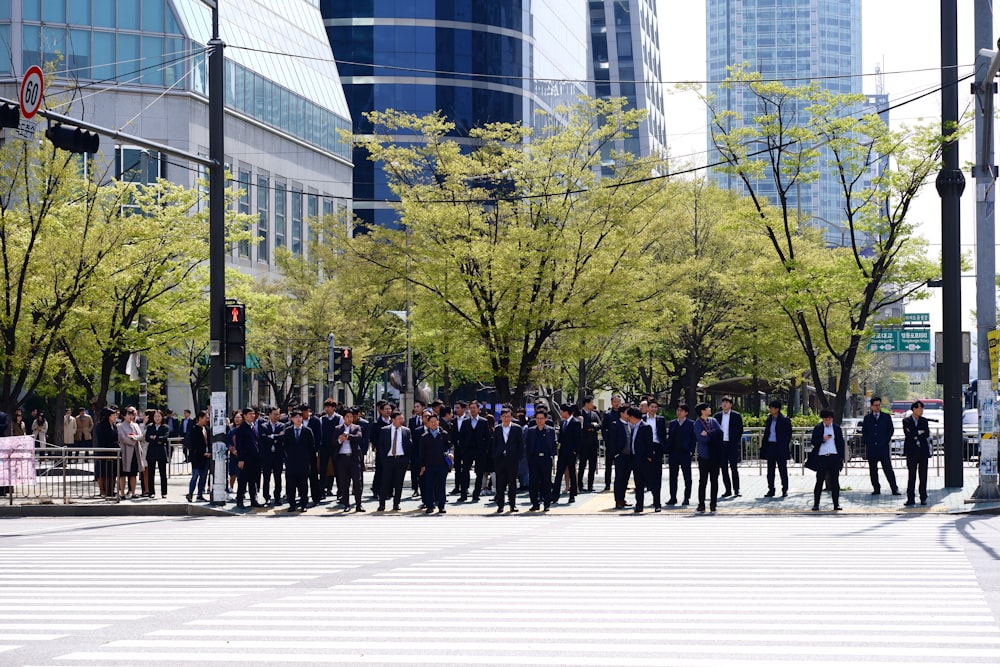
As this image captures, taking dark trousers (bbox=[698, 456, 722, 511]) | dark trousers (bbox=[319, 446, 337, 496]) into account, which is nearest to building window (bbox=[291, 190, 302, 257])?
dark trousers (bbox=[319, 446, 337, 496])

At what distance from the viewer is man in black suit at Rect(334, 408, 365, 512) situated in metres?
24.0

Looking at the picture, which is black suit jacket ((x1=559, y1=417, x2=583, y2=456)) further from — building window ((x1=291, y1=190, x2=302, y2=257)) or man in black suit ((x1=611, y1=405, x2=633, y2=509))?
building window ((x1=291, y1=190, x2=302, y2=257))

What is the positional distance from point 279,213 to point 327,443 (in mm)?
42285

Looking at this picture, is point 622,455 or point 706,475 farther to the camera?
point 622,455

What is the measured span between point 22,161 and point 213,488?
1152 centimetres

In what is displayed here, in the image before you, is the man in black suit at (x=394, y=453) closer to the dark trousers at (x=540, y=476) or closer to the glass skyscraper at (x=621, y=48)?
the dark trousers at (x=540, y=476)

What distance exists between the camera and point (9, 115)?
1758cm

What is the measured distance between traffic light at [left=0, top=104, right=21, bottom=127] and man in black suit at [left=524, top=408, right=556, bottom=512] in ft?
32.5

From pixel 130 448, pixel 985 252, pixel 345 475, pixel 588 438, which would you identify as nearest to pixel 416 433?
pixel 345 475

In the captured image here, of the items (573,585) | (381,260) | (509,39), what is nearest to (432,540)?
(573,585)

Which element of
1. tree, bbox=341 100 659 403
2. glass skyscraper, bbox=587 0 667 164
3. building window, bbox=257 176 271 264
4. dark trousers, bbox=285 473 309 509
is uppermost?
glass skyscraper, bbox=587 0 667 164

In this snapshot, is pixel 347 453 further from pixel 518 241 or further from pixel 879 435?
pixel 879 435

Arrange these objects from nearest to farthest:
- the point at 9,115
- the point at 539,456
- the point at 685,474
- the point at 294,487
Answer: the point at 9,115
the point at 539,456
the point at 685,474
the point at 294,487

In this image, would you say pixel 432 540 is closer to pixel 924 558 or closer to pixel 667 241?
pixel 924 558
